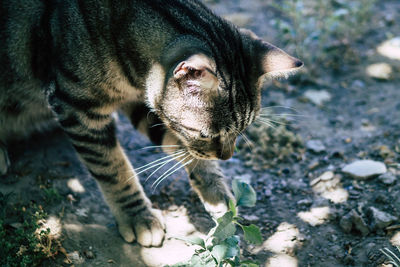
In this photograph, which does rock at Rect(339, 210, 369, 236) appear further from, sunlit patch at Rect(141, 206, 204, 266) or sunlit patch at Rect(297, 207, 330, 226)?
sunlit patch at Rect(141, 206, 204, 266)

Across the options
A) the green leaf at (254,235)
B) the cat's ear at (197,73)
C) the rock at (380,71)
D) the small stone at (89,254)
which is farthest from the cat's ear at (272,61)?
the rock at (380,71)

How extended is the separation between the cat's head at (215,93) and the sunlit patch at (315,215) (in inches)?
28.8

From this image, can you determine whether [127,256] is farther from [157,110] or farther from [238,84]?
[238,84]

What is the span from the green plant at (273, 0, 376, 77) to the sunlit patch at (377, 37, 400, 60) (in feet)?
0.82

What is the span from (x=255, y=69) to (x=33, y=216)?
1.54 meters

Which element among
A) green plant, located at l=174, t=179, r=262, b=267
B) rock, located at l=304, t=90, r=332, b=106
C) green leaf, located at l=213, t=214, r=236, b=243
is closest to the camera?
green plant, located at l=174, t=179, r=262, b=267

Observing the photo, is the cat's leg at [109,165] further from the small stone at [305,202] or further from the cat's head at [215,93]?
the small stone at [305,202]

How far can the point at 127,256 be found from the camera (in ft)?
7.66

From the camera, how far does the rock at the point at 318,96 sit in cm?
372

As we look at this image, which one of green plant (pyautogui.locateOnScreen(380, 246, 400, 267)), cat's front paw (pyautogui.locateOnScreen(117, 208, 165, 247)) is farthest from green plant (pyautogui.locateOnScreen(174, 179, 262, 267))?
green plant (pyautogui.locateOnScreen(380, 246, 400, 267))

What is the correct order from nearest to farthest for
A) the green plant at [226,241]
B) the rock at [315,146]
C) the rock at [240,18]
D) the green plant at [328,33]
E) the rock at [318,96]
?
the green plant at [226,241] → the rock at [315,146] → the rock at [318,96] → the green plant at [328,33] → the rock at [240,18]

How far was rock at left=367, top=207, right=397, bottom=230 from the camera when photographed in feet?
7.56

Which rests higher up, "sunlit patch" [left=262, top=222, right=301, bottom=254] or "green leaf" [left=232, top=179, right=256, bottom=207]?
"green leaf" [left=232, top=179, right=256, bottom=207]

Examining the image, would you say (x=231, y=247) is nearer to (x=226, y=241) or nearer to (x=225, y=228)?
(x=226, y=241)
